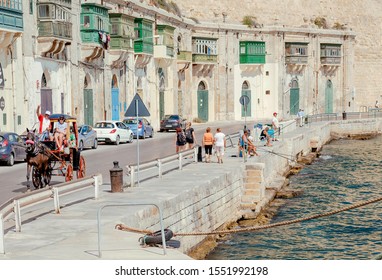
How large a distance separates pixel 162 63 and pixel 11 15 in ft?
74.2

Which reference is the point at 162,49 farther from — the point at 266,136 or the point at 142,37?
the point at 266,136

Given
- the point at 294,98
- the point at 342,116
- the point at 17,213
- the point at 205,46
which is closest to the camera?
the point at 17,213

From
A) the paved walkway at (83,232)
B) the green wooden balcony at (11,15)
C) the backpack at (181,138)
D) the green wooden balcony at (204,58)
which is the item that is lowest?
the paved walkway at (83,232)

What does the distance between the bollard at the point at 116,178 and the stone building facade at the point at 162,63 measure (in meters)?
15.4

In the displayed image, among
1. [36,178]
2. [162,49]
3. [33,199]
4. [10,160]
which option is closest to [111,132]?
[10,160]

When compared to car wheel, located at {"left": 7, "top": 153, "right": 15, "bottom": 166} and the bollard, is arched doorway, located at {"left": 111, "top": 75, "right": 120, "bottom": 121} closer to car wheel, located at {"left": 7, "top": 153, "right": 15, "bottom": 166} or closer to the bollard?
car wheel, located at {"left": 7, "top": 153, "right": 15, "bottom": 166}

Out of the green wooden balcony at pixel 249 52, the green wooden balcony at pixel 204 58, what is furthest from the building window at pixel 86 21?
the green wooden balcony at pixel 249 52

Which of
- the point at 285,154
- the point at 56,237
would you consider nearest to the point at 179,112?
the point at 285,154

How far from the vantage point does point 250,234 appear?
2272cm

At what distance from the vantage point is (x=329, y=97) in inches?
3086

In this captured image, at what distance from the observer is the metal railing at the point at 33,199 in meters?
13.5

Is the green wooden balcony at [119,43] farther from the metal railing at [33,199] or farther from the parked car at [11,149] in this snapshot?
the metal railing at [33,199]
